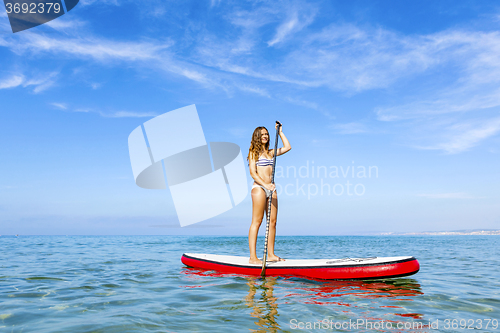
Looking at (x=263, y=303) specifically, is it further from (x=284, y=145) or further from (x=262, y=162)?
(x=284, y=145)

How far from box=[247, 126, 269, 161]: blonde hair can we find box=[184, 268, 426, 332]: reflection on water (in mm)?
2532

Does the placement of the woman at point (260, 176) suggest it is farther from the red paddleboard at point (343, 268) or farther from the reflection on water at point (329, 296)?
the reflection on water at point (329, 296)

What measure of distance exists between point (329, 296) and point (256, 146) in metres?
3.31

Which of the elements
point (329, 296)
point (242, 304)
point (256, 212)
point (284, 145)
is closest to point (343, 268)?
point (329, 296)

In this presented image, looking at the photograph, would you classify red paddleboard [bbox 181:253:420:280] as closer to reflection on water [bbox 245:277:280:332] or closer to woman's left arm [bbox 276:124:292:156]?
reflection on water [bbox 245:277:280:332]

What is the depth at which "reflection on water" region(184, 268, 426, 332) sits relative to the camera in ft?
12.8

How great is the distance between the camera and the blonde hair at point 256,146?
6.81 m

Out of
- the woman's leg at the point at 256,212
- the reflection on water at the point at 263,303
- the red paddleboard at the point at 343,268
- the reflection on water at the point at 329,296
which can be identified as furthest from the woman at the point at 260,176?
the reflection on water at the point at 329,296

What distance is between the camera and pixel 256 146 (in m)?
6.84

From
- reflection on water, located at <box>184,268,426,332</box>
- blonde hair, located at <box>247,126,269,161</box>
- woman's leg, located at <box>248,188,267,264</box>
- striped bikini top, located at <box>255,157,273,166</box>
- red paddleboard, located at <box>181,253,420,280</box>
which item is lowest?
reflection on water, located at <box>184,268,426,332</box>

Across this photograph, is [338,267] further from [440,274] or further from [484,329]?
[440,274]

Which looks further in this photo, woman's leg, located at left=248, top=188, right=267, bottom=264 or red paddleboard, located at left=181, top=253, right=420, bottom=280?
woman's leg, located at left=248, top=188, right=267, bottom=264

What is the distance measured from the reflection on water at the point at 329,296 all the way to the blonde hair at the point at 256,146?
2532 millimetres

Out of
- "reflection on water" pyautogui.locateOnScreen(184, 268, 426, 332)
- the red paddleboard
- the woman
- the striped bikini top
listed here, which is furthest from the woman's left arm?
"reflection on water" pyautogui.locateOnScreen(184, 268, 426, 332)
